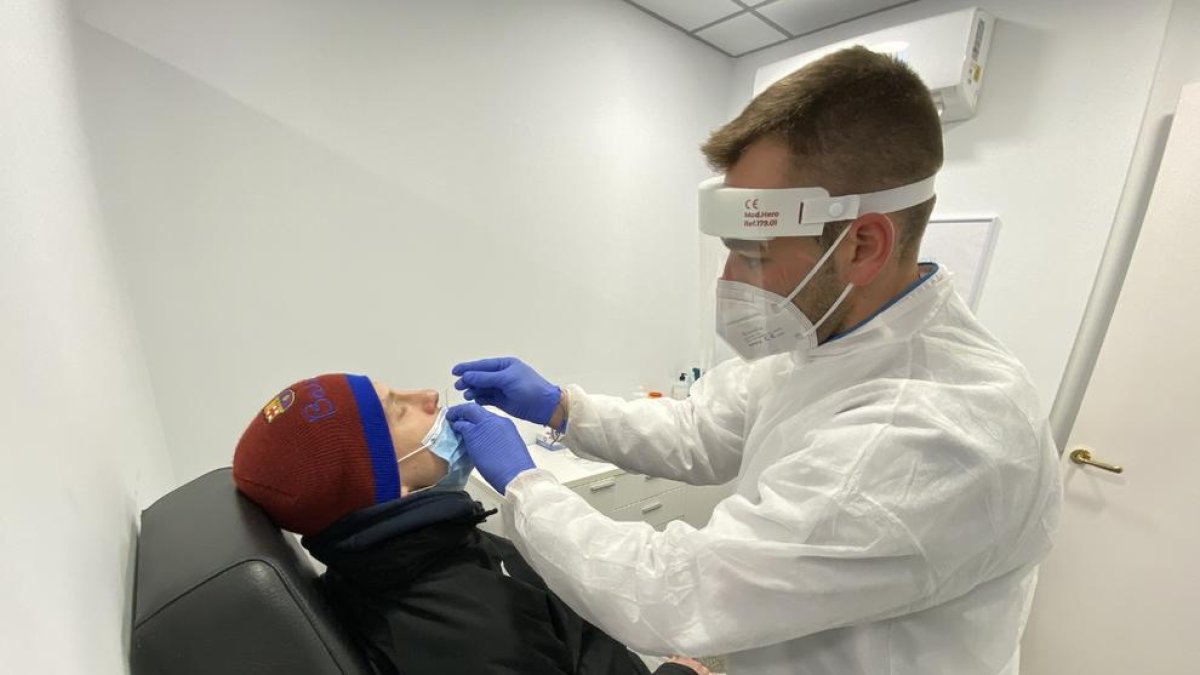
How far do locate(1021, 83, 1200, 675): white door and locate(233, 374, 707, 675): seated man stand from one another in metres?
1.90

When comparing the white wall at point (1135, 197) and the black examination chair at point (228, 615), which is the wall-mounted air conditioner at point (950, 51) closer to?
the white wall at point (1135, 197)

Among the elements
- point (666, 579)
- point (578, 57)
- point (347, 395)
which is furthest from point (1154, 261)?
point (347, 395)

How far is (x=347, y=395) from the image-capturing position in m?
0.94

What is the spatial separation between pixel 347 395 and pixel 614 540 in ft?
1.78

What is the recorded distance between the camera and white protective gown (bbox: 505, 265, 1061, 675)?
69 cm

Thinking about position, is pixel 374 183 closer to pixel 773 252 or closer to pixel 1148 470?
pixel 773 252

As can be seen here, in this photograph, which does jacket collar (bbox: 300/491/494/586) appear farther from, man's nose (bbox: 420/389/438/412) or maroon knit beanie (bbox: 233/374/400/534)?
man's nose (bbox: 420/389/438/412)

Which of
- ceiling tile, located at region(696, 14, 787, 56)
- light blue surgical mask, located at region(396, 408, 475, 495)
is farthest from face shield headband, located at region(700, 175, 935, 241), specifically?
ceiling tile, located at region(696, 14, 787, 56)

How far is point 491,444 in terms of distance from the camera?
1.02 meters

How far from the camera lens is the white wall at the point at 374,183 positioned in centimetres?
140

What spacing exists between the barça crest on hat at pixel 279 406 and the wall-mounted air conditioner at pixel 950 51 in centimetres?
183

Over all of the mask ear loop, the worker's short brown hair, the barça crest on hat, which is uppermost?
the worker's short brown hair

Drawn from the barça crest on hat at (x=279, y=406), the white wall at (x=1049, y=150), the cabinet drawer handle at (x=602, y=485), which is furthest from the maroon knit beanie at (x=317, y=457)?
the white wall at (x=1049, y=150)

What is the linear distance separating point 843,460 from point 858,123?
50 cm
